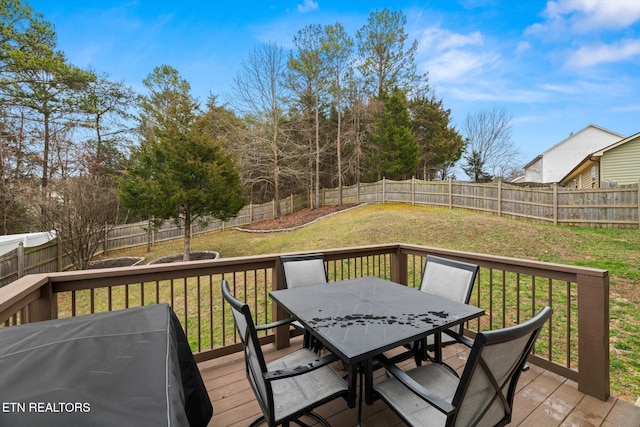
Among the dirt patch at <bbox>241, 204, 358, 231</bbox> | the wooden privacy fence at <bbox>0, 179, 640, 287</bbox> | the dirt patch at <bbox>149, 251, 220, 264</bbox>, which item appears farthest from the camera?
the dirt patch at <bbox>241, 204, 358, 231</bbox>

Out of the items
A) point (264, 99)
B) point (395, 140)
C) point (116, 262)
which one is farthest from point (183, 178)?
point (395, 140)

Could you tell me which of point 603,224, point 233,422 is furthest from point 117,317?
point 603,224

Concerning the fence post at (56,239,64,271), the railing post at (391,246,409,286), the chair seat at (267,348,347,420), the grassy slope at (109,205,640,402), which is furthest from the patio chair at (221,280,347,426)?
the fence post at (56,239,64,271)

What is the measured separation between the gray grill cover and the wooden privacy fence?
24.5 feet

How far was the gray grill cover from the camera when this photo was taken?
2.60 feet

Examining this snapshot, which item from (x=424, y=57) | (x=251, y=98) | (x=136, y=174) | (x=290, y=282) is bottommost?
(x=290, y=282)

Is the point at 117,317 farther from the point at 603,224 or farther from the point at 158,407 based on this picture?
the point at 603,224

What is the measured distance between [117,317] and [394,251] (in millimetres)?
2957

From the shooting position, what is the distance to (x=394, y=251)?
143 inches

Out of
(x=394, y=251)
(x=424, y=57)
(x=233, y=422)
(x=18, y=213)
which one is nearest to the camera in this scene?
(x=233, y=422)

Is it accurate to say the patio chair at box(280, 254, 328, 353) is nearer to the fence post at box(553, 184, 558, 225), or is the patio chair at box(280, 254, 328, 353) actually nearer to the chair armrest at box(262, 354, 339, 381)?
the chair armrest at box(262, 354, 339, 381)

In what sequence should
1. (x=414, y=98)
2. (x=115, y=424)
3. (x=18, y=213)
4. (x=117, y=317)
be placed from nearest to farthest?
(x=115, y=424), (x=117, y=317), (x=18, y=213), (x=414, y=98)

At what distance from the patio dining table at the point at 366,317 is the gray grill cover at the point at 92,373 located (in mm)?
801

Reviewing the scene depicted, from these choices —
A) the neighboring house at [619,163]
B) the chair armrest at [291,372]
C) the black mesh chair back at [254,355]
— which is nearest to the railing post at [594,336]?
the chair armrest at [291,372]
